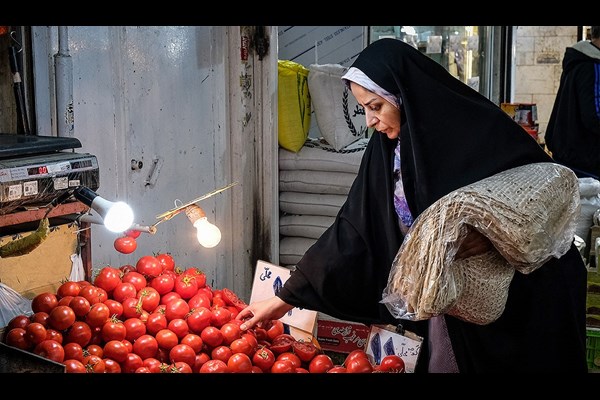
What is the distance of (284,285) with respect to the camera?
3371 mm

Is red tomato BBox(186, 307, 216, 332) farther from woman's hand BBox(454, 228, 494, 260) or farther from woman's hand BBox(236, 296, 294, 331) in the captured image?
woman's hand BBox(454, 228, 494, 260)

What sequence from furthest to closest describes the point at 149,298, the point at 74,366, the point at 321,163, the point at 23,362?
the point at 321,163 < the point at 149,298 < the point at 74,366 < the point at 23,362

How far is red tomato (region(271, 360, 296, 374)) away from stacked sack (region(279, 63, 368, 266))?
319cm

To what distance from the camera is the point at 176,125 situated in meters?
5.30

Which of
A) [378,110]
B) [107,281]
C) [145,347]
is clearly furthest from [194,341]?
[378,110]

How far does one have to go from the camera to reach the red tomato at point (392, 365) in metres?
2.93

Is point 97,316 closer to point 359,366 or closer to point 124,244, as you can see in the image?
point 124,244

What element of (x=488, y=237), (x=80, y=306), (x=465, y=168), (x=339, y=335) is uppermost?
(x=465, y=168)

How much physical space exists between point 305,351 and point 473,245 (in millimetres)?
820

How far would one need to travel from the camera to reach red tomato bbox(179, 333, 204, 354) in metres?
3.06

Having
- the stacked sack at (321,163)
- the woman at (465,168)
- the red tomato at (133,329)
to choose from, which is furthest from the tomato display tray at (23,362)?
the stacked sack at (321,163)

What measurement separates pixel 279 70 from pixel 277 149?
1.94 feet

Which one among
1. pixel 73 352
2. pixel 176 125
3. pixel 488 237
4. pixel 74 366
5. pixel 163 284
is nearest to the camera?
pixel 488 237
